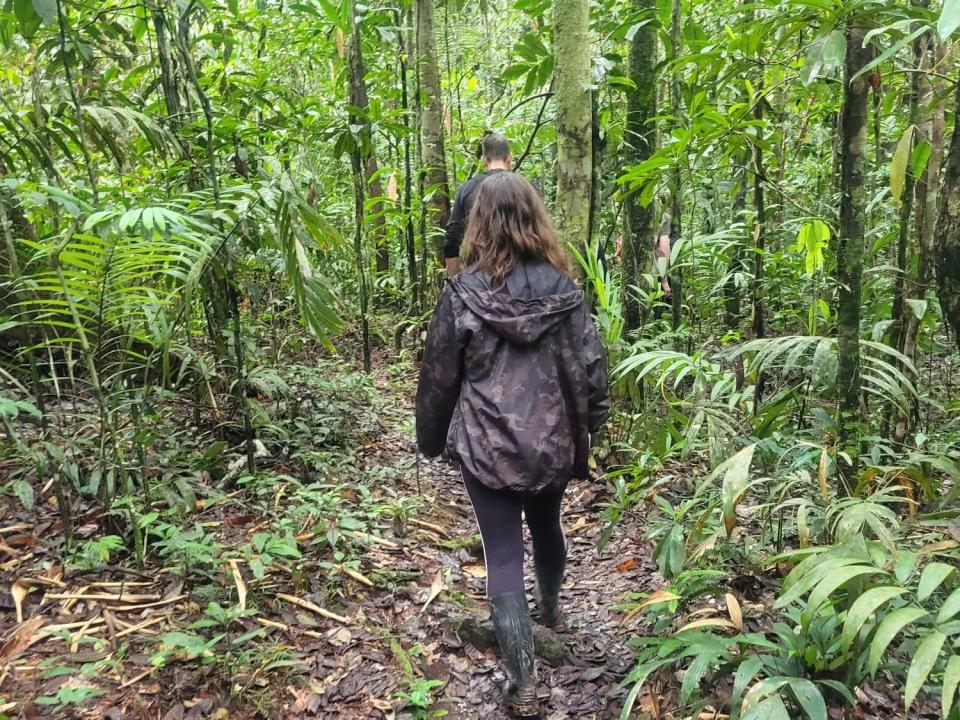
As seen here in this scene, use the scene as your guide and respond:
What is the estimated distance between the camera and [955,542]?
5.67 feet

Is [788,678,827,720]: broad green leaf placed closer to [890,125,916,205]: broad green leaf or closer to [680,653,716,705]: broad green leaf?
[680,653,716,705]: broad green leaf

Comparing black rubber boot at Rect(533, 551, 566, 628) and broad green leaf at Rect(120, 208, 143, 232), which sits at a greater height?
broad green leaf at Rect(120, 208, 143, 232)

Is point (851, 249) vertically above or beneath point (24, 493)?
above

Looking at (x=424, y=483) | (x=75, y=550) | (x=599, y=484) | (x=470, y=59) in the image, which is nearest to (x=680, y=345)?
(x=599, y=484)

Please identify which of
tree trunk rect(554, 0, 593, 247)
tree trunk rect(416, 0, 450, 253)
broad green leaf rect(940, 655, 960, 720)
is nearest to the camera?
broad green leaf rect(940, 655, 960, 720)

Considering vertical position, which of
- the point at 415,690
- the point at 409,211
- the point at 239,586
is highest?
the point at 409,211

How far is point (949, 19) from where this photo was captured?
44.2 inches

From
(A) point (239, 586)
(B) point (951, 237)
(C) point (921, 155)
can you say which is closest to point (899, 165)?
(B) point (951, 237)

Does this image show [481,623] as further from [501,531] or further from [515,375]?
[515,375]

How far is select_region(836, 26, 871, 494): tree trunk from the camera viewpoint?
7.36ft

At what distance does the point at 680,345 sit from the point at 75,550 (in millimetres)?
4048

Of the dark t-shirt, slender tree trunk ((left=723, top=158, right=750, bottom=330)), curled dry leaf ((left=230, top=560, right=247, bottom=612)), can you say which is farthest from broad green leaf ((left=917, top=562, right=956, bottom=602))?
slender tree trunk ((left=723, top=158, right=750, bottom=330))

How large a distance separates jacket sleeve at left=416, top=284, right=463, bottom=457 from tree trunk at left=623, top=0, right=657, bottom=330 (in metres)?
2.72

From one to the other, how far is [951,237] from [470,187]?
11.1ft
